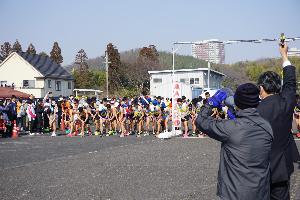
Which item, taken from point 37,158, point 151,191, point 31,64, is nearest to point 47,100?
point 37,158

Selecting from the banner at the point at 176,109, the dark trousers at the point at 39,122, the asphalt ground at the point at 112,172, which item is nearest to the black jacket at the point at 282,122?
the asphalt ground at the point at 112,172

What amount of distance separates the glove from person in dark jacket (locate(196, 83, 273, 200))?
0.16 m

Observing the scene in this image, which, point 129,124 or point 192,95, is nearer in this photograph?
point 129,124

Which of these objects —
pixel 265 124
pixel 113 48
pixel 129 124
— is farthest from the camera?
pixel 113 48

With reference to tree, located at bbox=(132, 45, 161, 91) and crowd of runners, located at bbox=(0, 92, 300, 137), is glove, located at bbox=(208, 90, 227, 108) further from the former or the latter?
tree, located at bbox=(132, 45, 161, 91)

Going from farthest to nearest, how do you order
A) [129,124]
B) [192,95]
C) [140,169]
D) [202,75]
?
[202,75], [192,95], [129,124], [140,169]

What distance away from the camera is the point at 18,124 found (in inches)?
826

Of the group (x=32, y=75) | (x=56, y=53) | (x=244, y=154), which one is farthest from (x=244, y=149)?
(x=56, y=53)

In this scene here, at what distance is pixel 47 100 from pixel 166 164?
497 inches

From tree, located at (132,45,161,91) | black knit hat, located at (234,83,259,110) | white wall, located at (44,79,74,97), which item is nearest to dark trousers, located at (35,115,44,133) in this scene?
black knit hat, located at (234,83,259,110)

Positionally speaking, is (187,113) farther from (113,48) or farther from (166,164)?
(113,48)

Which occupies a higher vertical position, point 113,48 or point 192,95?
→ point 113,48

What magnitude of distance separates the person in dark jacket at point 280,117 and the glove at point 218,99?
0.67 meters

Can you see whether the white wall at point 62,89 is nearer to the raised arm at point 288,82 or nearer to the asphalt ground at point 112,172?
the asphalt ground at point 112,172
